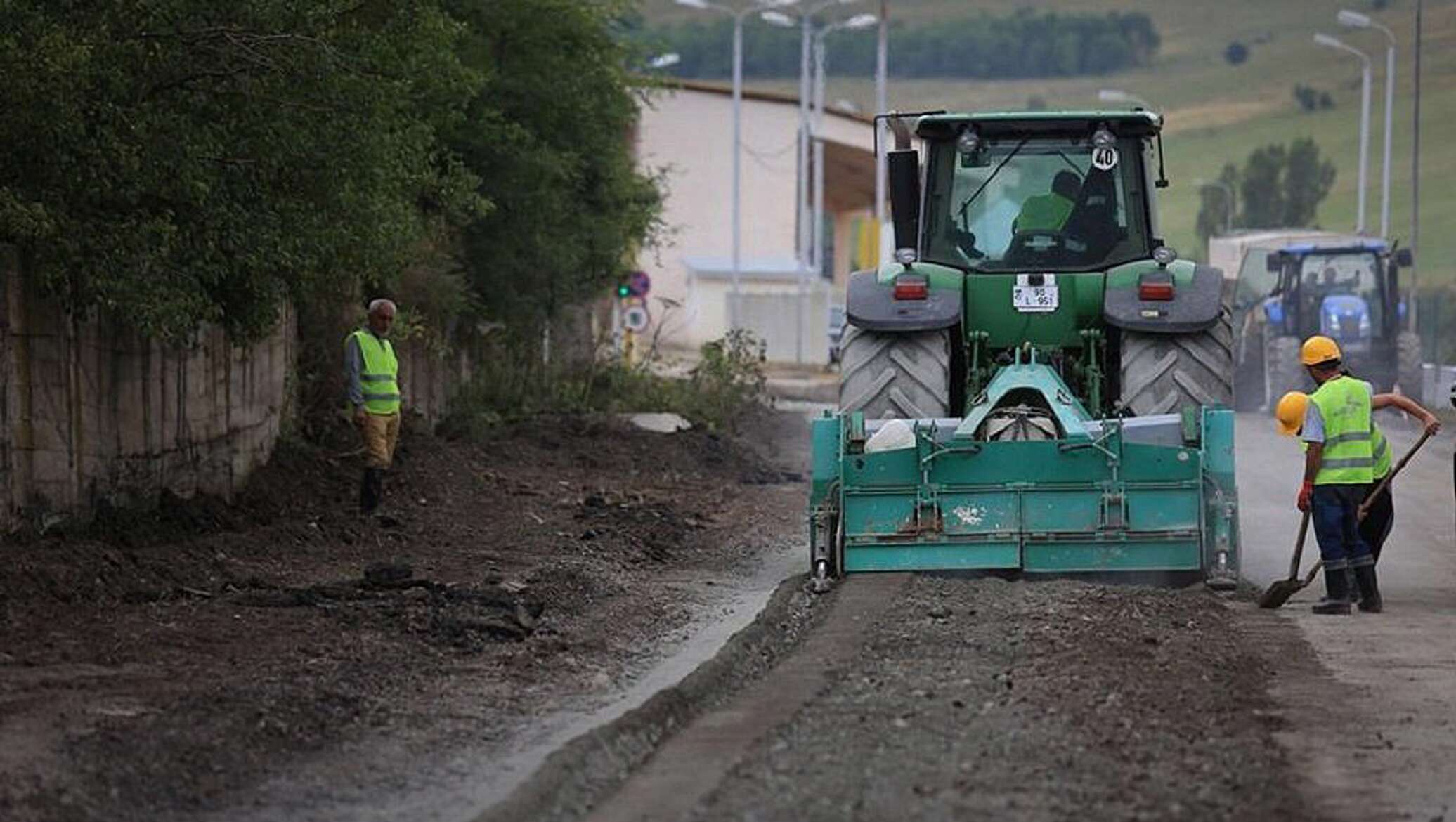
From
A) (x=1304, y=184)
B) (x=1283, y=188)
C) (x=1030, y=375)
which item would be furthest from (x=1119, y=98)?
(x=1283, y=188)

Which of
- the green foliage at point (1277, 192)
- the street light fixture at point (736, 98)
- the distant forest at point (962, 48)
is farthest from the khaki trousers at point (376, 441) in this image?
the distant forest at point (962, 48)

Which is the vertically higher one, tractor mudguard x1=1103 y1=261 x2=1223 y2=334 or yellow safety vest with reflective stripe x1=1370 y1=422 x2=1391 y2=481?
tractor mudguard x1=1103 y1=261 x2=1223 y2=334

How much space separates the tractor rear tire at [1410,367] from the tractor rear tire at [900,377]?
22.5 m

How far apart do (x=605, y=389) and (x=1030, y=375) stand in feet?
55.1

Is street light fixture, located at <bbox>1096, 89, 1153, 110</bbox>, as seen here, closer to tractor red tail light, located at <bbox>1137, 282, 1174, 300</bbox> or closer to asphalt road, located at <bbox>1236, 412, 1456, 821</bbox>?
tractor red tail light, located at <bbox>1137, 282, 1174, 300</bbox>

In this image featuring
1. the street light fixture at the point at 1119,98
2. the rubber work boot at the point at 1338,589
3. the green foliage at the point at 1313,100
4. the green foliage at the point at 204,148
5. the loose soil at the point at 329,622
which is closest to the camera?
the loose soil at the point at 329,622

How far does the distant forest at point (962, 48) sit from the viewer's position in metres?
179

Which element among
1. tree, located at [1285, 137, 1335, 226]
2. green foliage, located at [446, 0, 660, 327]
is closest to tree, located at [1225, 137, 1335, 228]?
tree, located at [1285, 137, 1335, 226]

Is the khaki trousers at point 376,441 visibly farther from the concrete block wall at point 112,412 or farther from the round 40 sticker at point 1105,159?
the round 40 sticker at point 1105,159

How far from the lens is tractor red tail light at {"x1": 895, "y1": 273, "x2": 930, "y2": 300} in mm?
16047

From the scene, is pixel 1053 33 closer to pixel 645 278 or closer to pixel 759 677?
pixel 645 278

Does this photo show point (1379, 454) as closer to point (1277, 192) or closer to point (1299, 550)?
point (1299, 550)

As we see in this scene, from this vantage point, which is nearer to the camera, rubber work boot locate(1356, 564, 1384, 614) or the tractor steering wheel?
rubber work boot locate(1356, 564, 1384, 614)

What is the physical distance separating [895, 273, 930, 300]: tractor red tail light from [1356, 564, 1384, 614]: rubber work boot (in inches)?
121
